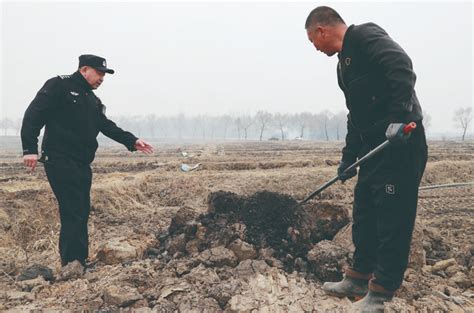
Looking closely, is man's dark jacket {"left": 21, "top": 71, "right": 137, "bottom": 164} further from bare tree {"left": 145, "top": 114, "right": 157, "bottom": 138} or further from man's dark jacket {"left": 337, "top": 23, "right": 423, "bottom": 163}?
bare tree {"left": 145, "top": 114, "right": 157, "bottom": 138}

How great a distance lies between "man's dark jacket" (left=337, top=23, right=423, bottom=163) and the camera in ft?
8.42

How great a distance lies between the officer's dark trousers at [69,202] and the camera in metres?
3.81

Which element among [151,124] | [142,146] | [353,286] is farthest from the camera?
[151,124]

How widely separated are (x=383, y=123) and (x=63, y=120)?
3.17m

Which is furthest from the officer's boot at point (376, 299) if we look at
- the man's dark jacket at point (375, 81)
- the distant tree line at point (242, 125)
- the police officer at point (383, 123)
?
the distant tree line at point (242, 125)

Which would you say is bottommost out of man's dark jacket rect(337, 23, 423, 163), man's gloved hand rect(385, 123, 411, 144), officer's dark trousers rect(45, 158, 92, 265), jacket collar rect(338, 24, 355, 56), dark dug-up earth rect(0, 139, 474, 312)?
dark dug-up earth rect(0, 139, 474, 312)

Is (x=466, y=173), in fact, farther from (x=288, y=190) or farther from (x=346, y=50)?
(x=346, y=50)

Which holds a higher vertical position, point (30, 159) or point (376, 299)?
point (30, 159)

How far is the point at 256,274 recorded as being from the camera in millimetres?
3477

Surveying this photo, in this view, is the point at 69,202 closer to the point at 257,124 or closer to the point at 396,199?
the point at 396,199

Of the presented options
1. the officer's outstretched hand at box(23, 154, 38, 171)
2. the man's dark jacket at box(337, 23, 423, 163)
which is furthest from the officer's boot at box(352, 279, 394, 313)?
the officer's outstretched hand at box(23, 154, 38, 171)

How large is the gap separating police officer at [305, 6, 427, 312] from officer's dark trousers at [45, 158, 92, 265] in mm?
2787

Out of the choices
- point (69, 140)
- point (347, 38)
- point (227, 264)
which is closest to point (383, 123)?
point (347, 38)

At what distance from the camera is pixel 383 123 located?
2744 millimetres
